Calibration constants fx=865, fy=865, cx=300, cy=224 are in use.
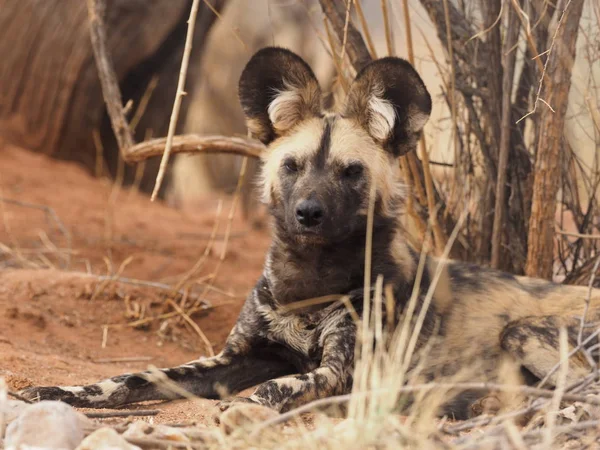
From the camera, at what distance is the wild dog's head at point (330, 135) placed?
3439mm

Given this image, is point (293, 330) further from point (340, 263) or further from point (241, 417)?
point (241, 417)

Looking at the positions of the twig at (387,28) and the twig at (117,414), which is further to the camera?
the twig at (387,28)

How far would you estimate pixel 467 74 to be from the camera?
4238mm

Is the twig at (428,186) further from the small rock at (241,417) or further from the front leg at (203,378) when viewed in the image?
the small rock at (241,417)

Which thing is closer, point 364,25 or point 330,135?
point 330,135

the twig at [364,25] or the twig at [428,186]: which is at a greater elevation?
the twig at [364,25]

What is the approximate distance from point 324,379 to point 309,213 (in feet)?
2.07

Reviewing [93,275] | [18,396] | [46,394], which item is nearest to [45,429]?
[18,396]

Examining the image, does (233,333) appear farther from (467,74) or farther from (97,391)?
(467,74)

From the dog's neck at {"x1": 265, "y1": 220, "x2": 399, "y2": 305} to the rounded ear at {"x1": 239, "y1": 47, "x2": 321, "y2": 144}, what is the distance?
1.65 ft

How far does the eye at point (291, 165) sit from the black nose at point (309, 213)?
0.31 m

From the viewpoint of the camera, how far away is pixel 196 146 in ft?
14.1

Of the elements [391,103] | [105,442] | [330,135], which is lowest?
[105,442]

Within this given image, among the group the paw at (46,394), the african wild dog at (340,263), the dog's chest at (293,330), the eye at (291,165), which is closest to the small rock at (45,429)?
the paw at (46,394)
